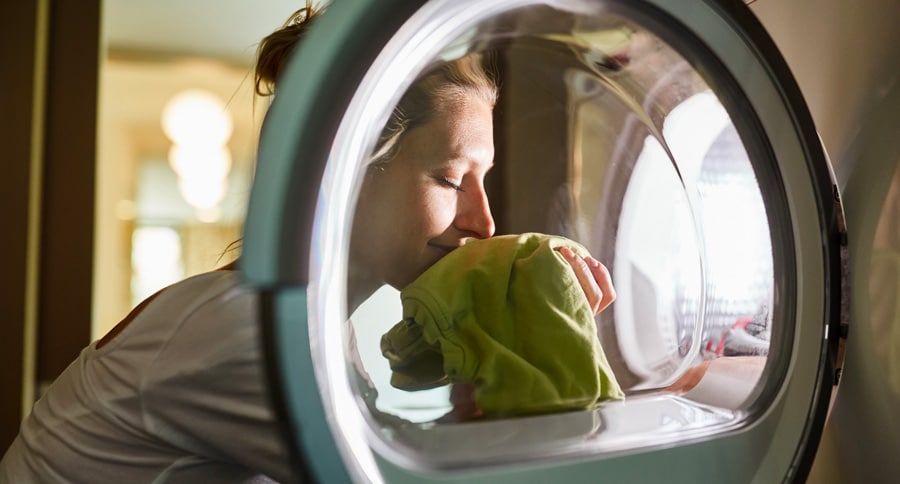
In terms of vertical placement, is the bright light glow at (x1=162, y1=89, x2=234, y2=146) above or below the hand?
above

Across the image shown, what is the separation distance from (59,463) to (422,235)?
448 mm

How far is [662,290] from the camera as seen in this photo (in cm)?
75

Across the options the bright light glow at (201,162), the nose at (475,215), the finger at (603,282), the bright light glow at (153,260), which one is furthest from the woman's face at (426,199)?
the bright light glow at (201,162)

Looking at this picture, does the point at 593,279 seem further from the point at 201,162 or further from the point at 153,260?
the point at 153,260

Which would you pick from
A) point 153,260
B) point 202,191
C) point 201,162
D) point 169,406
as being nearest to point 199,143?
point 201,162

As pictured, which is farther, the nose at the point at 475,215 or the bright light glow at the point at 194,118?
the bright light glow at the point at 194,118

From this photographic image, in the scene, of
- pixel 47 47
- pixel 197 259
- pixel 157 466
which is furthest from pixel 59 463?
pixel 197 259

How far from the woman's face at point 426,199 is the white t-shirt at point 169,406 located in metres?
0.09

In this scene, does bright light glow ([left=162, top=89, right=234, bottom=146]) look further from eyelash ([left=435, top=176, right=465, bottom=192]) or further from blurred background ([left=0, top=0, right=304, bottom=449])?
eyelash ([left=435, top=176, right=465, bottom=192])

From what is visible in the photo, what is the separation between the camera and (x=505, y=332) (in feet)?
2.06

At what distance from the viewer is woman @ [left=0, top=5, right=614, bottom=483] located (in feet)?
1.77

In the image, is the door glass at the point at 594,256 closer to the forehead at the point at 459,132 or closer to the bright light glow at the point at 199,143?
the forehead at the point at 459,132

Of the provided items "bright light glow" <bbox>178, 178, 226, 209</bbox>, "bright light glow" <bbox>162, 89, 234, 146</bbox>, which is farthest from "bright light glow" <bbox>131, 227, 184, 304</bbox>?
"bright light glow" <bbox>162, 89, 234, 146</bbox>

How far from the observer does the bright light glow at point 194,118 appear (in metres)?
2.79
